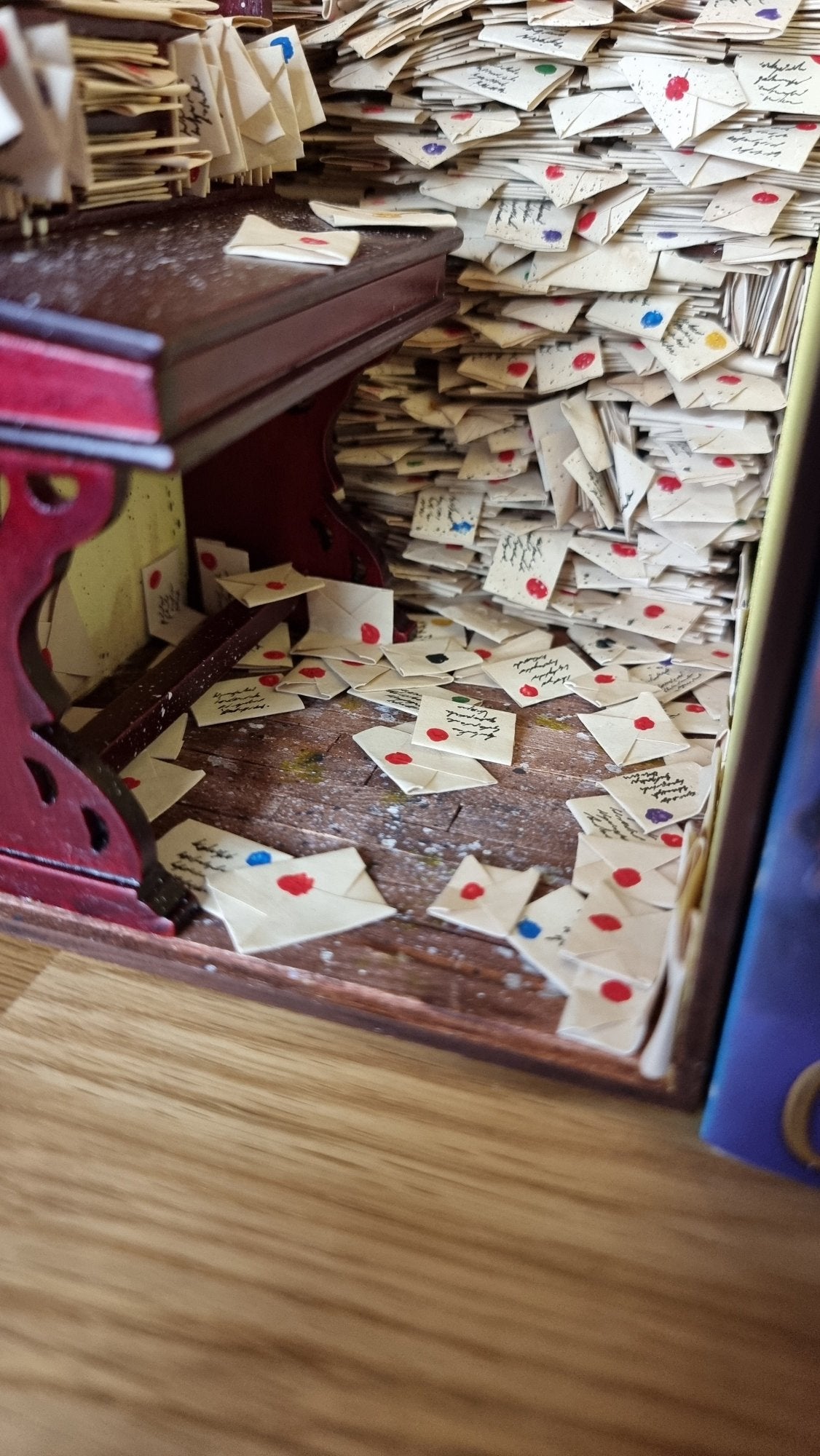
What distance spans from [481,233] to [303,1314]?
1527 millimetres

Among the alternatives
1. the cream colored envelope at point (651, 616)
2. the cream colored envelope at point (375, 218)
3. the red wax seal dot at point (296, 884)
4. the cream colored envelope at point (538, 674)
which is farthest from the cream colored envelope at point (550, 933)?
the cream colored envelope at point (375, 218)

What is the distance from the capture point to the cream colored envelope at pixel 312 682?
5.67 feet

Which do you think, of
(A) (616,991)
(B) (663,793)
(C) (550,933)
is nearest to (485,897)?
(C) (550,933)

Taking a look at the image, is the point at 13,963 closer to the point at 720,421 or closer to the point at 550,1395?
the point at 550,1395

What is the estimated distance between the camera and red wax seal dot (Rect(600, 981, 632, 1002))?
1146 mm

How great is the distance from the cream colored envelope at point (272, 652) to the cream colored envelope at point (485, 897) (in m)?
0.59

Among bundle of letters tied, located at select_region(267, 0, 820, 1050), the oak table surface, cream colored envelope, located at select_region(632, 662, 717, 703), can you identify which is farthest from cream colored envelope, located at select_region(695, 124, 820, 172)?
the oak table surface

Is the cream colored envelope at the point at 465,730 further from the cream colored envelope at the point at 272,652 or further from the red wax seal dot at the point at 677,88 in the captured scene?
the red wax seal dot at the point at 677,88

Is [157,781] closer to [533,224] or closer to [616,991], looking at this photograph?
[616,991]

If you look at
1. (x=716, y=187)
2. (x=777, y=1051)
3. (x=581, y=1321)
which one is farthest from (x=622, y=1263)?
(x=716, y=187)

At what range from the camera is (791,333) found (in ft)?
5.41

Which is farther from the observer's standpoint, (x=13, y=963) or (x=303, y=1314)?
(x=13, y=963)

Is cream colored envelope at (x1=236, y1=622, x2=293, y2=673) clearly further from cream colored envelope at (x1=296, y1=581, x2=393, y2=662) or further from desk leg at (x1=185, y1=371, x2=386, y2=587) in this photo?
desk leg at (x1=185, y1=371, x2=386, y2=587)

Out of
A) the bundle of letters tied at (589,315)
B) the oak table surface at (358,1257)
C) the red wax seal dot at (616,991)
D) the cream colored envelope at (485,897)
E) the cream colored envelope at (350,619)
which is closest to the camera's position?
the oak table surface at (358,1257)
